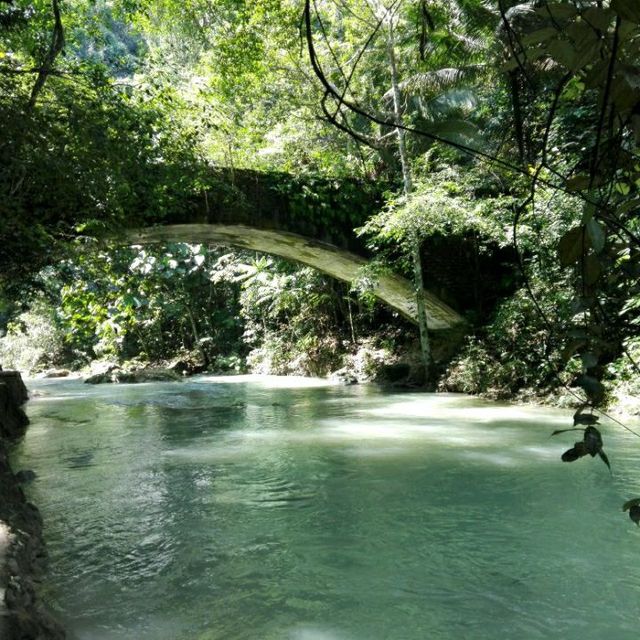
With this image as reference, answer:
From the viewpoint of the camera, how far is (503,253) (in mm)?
11234

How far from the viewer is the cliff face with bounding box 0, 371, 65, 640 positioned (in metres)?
1.85

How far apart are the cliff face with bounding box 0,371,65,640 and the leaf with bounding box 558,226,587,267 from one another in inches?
69.6

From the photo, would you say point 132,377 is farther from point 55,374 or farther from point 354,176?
point 354,176

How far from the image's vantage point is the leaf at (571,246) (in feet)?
2.59

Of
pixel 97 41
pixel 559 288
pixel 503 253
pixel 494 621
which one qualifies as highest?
pixel 97 41

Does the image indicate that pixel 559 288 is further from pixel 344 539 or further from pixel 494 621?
pixel 494 621

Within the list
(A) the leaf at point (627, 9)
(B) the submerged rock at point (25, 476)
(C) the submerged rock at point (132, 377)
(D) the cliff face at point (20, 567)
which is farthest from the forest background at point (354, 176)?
(C) the submerged rock at point (132, 377)

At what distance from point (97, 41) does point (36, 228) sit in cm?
355

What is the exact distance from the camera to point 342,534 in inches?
129

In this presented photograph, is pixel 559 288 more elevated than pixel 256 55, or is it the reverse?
pixel 256 55

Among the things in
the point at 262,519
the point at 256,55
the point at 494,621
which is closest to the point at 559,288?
the point at 256,55

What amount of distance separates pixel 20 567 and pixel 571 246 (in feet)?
8.02

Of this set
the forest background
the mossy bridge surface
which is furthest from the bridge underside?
the forest background

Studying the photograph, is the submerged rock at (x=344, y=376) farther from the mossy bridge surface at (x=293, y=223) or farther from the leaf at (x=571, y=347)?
the leaf at (x=571, y=347)
